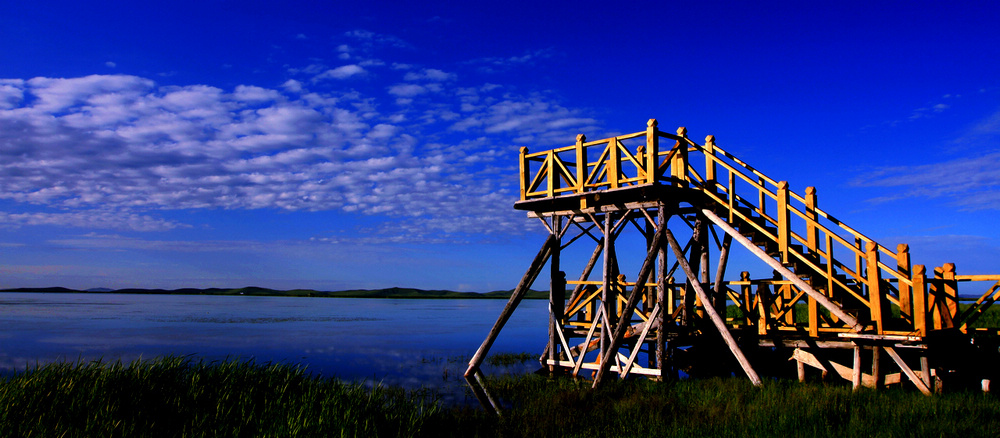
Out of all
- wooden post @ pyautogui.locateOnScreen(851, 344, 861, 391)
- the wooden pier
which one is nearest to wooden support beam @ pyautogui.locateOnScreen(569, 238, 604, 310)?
the wooden pier

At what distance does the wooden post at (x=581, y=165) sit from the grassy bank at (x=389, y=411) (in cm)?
543

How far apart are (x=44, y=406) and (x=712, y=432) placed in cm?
1016

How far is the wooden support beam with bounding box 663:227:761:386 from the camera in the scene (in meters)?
13.5

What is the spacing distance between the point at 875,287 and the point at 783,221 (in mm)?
2331

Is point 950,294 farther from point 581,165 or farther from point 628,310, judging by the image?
point 581,165

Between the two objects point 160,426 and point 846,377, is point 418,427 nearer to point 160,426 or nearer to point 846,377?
point 160,426

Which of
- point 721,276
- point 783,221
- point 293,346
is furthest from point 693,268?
point 293,346

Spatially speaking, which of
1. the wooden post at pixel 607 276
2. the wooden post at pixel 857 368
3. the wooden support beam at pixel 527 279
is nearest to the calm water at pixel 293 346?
the wooden support beam at pixel 527 279

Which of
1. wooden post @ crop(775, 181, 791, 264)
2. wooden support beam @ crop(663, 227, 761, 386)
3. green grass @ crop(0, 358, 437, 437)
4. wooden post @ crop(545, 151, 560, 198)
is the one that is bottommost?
green grass @ crop(0, 358, 437, 437)

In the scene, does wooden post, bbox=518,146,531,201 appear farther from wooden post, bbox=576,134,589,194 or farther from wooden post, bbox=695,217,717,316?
wooden post, bbox=695,217,717,316

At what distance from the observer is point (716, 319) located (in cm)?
1411

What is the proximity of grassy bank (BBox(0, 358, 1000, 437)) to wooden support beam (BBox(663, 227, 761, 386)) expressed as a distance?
0.47m

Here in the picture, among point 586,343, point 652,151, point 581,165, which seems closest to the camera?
point 652,151

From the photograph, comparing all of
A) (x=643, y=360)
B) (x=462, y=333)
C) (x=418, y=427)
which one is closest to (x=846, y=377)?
(x=418, y=427)
